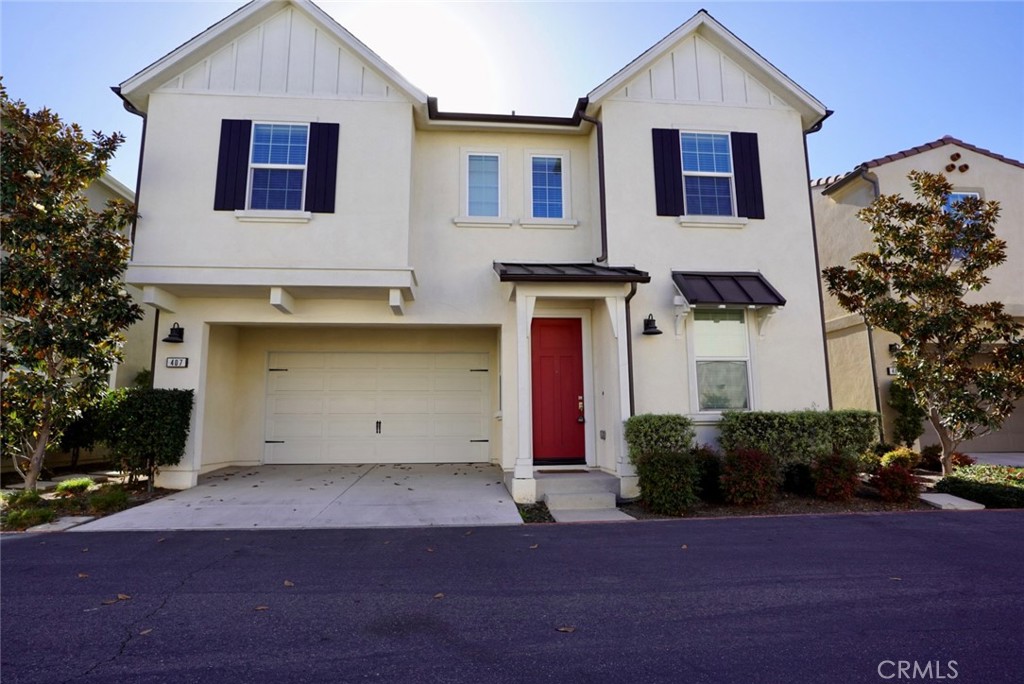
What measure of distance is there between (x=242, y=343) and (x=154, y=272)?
9.08 ft

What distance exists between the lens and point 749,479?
6.95 m

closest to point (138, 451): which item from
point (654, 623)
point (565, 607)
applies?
point (565, 607)

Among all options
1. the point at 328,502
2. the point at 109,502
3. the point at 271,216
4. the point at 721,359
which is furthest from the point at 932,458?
the point at 109,502

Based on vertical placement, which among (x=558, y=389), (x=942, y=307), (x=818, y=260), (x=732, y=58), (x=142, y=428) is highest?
(x=732, y=58)

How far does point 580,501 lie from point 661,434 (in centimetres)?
143

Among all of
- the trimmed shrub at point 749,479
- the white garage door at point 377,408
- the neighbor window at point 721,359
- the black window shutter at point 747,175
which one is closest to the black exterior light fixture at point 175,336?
the white garage door at point 377,408

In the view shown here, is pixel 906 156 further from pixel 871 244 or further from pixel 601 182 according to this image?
pixel 601 182

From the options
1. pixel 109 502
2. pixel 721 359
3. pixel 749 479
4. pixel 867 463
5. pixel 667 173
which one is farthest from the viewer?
pixel 667 173

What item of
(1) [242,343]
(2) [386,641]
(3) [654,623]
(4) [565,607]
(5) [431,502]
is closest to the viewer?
(2) [386,641]

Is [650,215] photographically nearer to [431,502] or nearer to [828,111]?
[828,111]

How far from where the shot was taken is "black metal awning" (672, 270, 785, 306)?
8062 mm

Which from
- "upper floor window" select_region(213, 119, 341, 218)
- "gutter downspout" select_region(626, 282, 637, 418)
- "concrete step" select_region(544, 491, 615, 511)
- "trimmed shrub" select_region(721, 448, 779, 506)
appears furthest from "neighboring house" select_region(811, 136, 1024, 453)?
"upper floor window" select_region(213, 119, 341, 218)

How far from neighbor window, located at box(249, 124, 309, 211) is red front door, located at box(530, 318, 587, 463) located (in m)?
4.45

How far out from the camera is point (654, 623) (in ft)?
11.5
